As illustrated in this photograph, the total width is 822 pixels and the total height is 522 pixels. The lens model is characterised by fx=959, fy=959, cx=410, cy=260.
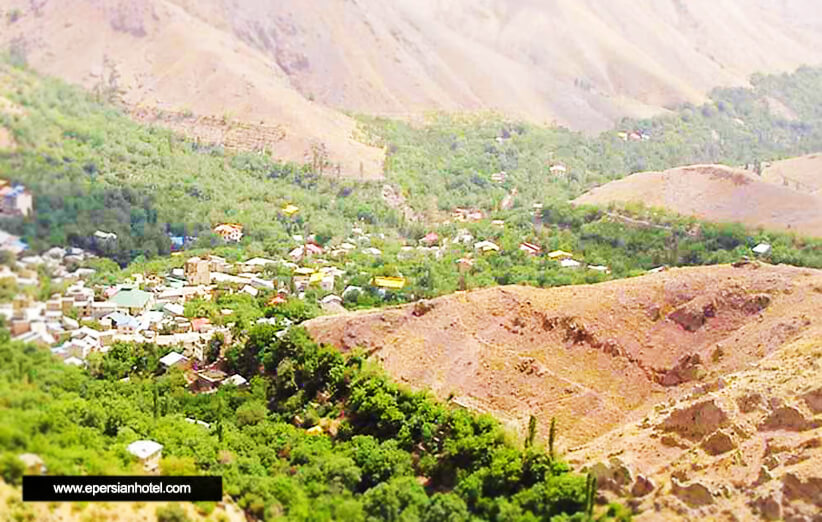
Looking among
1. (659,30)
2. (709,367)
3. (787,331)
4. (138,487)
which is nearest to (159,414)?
(138,487)

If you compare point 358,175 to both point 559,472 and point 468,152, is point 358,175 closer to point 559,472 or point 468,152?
point 468,152

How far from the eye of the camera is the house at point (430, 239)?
1670 inches

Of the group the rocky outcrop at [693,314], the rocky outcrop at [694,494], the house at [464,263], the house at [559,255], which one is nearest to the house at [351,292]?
Answer: the house at [464,263]

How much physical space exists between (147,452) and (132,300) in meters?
Result: 12.3

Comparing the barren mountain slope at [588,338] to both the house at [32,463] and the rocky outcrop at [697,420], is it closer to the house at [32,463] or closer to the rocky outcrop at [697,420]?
the rocky outcrop at [697,420]

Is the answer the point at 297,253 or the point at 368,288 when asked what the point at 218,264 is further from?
the point at 368,288

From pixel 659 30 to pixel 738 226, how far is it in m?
56.7

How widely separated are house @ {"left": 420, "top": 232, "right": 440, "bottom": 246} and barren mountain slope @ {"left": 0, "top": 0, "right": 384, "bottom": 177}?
7534 millimetres

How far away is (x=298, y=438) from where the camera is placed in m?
20.5

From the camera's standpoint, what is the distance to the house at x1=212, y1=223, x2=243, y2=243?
125ft

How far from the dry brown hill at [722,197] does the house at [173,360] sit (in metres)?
24.0

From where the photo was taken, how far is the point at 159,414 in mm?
20641

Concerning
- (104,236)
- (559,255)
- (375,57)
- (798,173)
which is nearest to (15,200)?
(104,236)

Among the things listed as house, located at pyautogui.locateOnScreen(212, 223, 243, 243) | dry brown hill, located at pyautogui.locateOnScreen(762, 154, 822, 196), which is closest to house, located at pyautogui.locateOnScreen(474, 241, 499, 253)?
house, located at pyautogui.locateOnScreen(212, 223, 243, 243)
